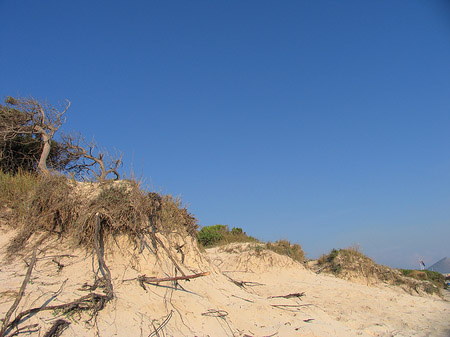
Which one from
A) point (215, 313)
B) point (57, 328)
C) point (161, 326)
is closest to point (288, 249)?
point (215, 313)

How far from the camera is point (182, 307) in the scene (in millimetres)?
5566

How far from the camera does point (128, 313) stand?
479 cm

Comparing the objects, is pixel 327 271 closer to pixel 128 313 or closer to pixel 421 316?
pixel 421 316

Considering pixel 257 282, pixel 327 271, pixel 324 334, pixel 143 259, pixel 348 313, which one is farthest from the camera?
pixel 327 271

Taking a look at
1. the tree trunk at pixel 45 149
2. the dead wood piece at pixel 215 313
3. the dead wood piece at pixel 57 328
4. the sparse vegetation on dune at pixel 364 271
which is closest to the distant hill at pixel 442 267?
the sparse vegetation on dune at pixel 364 271

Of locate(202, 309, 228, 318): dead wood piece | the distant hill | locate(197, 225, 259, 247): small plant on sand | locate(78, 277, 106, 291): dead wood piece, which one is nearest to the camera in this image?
locate(78, 277, 106, 291): dead wood piece

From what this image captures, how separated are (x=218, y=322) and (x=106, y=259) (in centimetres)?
251

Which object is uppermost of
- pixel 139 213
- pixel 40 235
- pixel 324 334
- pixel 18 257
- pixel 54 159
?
pixel 54 159

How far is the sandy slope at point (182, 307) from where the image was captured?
4.53m

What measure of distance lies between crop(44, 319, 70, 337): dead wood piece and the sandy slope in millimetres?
58

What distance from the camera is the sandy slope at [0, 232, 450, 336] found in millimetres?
4527

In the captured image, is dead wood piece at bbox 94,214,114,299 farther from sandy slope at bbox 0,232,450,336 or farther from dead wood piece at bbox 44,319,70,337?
dead wood piece at bbox 44,319,70,337

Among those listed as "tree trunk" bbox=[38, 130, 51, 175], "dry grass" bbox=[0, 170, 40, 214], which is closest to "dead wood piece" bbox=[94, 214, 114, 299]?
"dry grass" bbox=[0, 170, 40, 214]

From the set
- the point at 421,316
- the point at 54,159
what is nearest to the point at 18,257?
the point at 54,159
